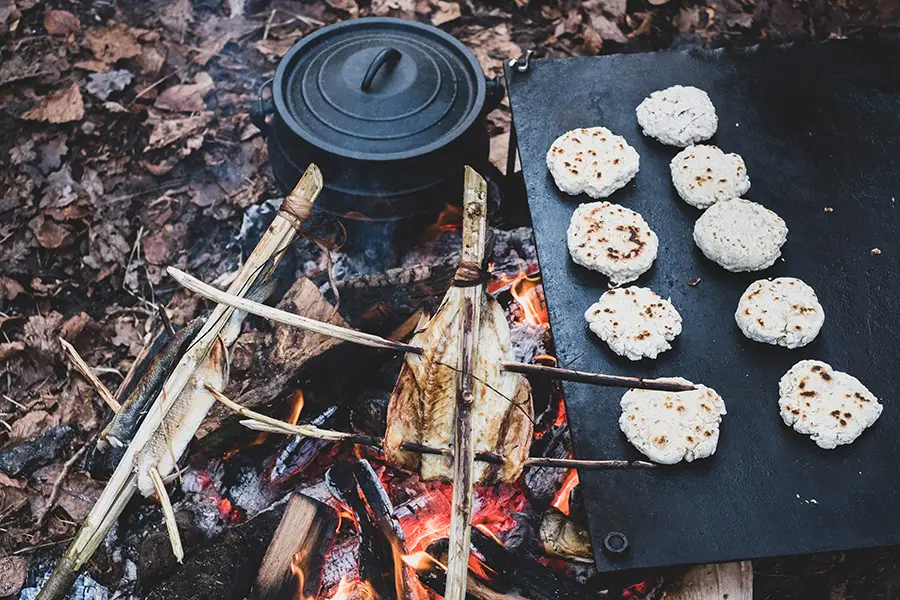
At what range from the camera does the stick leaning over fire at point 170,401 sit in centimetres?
212

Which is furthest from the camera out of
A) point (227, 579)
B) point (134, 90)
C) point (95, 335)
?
point (134, 90)

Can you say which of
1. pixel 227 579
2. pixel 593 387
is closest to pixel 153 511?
pixel 227 579

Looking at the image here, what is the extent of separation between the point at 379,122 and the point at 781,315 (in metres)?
1.70

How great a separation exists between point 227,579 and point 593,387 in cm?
138

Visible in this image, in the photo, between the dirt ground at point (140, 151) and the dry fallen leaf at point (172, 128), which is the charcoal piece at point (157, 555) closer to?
the dirt ground at point (140, 151)

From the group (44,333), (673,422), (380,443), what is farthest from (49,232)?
(673,422)

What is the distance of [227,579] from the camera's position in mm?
2613

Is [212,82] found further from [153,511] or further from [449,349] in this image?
[449,349]

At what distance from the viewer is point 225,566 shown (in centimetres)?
263

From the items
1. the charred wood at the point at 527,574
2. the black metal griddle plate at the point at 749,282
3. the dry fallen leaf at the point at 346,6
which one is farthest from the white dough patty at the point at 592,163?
the dry fallen leaf at the point at 346,6

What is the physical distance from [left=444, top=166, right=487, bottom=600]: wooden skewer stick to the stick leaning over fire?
0.51 meters

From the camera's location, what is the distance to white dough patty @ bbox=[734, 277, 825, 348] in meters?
2.49

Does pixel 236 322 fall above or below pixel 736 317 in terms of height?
above

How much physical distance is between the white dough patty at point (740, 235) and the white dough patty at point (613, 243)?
0.59 feet
